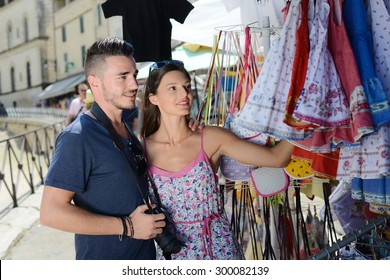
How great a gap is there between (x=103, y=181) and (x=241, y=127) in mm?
756

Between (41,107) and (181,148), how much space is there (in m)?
16.4

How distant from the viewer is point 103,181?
1.66 metres

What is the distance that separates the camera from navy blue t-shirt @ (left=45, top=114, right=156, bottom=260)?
Result: 62.6 inches

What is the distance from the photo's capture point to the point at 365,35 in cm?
153

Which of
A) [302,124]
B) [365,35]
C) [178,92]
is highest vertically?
[365,35]

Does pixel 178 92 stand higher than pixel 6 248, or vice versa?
pixel 178 92

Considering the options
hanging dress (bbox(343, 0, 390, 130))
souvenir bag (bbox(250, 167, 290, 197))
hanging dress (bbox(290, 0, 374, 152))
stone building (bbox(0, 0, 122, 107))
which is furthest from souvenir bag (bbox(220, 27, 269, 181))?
stone building (bbox(0, 0, 122, 107))

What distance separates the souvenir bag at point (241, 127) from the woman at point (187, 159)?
7 centimetres

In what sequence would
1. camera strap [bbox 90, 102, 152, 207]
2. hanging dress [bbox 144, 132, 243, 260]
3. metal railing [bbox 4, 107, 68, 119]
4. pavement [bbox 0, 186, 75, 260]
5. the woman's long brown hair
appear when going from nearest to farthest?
1. camera strap [bbox 90, 102, 152, 207]
2. hanging dress [bbox 144, 132, 243, 260]
3. the woman's long brown hair
4. pavement [bbox 0, 186, 75, 260]
5. metal railing [bbox 4, 107, 68, 119]

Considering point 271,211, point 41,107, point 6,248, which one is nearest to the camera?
point 271,211

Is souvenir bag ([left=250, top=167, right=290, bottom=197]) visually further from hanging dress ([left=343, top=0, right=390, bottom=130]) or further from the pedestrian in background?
hanging dress ([left=343, top=0, right=390, bottom=130])

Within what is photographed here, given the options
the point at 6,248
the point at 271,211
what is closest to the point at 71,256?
the point at 6,248

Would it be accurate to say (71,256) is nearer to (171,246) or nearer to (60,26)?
(171,246)

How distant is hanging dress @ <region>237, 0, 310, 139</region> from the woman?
0.40m
